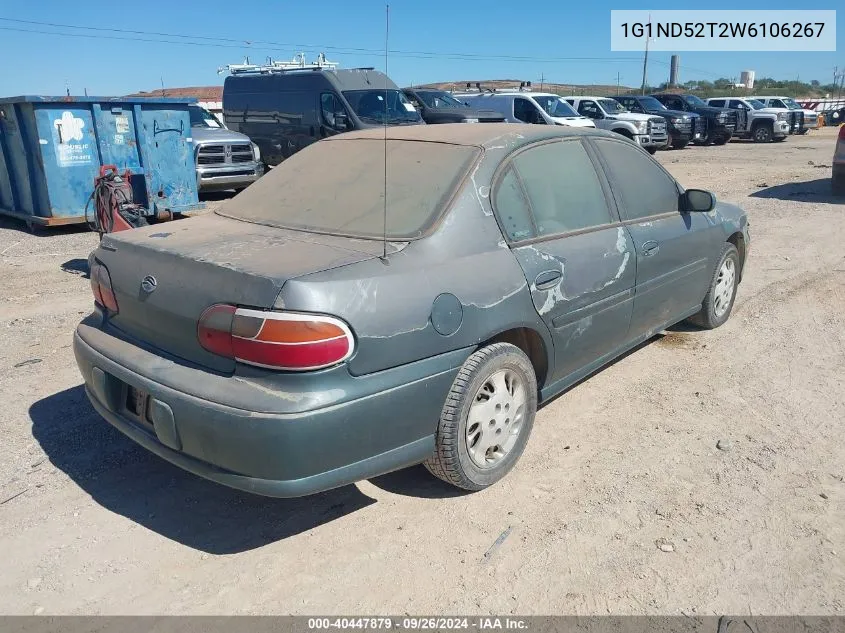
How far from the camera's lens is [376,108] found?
13.9 metres

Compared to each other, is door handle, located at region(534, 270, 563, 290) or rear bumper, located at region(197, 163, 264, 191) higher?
door handle, located at region(534, 270, 563, 290)

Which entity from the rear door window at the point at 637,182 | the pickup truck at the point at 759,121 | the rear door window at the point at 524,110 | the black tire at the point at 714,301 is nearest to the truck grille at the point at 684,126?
the pickup truck at the point at 759,121

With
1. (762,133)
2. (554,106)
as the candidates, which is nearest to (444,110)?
(554,106)

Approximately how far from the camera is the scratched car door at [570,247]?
3307 millimetres

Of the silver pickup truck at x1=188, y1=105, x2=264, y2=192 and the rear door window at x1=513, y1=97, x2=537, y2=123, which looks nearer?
the silver pickup truck at x1=188, y1=105, x2=264, y2=192

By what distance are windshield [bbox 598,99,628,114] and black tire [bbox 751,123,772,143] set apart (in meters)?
7.72

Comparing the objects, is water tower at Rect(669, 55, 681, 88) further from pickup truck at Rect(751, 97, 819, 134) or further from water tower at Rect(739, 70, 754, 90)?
pickup truck at Rect(751, 97, 819, 134)

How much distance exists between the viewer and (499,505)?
3.13 metres

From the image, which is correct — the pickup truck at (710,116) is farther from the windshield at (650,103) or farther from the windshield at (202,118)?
the windshield at (202,118)

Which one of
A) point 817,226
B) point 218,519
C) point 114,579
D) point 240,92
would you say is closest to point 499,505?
point 218,519

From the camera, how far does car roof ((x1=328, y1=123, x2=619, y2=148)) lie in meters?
3.44

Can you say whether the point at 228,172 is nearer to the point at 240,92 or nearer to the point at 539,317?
the point at 240,92

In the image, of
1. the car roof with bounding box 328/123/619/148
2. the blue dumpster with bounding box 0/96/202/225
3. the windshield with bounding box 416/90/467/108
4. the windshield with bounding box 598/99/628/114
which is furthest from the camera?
the windshield with bounding box 598/99/628/114

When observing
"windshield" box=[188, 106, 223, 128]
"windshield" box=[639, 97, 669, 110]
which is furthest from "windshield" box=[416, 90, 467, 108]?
"windshield" box=[639, 97, 669, 110]
